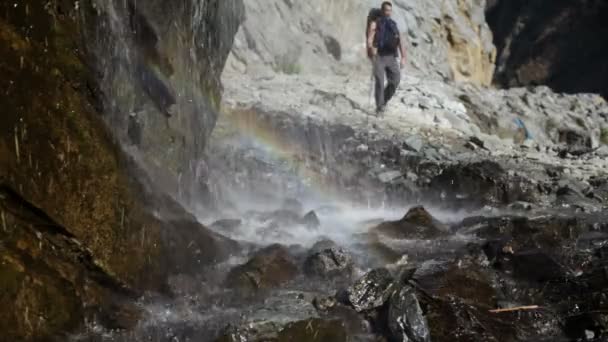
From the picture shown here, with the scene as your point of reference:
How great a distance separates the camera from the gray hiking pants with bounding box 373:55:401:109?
1346cm

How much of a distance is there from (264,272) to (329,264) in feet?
2.57

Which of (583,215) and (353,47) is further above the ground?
(353,47)

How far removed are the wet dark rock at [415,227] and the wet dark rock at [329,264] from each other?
68.8 inches

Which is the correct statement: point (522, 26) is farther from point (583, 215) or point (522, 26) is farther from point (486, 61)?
point (583, 215)

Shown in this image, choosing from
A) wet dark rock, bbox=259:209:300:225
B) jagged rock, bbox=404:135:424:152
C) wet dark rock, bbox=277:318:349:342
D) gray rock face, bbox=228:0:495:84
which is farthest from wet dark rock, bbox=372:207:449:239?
gray rock face, bbox=228:0:495:84

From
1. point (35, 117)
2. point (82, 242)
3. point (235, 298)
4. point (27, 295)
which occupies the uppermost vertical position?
point (35, 117)

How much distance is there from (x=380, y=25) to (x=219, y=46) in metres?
4.45

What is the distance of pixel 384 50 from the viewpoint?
13258 mm

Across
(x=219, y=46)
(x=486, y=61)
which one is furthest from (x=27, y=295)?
(x=486, y=61)

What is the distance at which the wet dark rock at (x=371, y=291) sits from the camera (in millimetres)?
6043

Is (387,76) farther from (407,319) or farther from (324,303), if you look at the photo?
(407,319)

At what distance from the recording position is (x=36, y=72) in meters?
4.79

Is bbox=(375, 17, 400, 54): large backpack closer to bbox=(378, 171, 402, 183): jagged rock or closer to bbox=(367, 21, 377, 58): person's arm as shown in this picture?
bbox=(367, 21, 377, 58): person's arm

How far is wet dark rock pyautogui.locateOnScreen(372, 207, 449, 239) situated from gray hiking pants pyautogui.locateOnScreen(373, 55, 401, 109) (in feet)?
16.8
